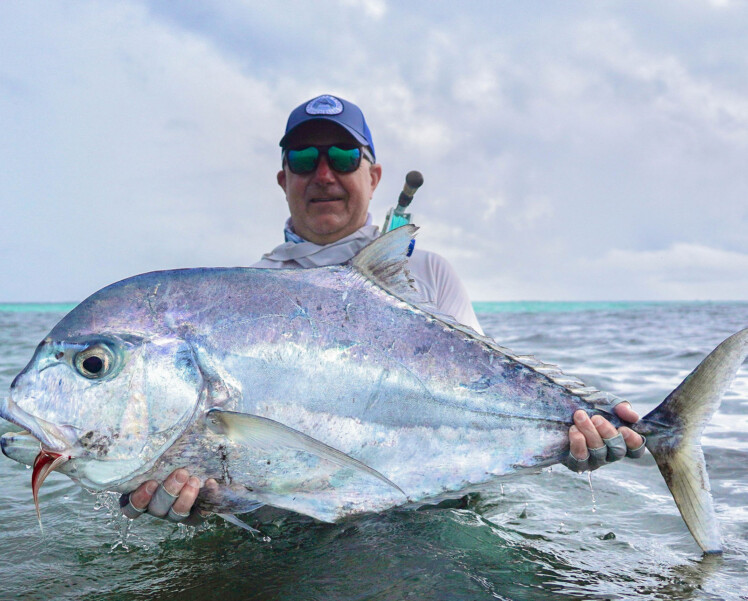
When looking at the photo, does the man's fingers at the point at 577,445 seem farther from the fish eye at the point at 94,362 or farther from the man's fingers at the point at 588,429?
the fish eye at the point at 94,362

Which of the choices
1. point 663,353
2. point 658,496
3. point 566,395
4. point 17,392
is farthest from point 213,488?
point 663,353

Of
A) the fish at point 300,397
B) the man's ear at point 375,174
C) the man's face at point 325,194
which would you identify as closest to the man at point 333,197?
the man's face at point 325,194

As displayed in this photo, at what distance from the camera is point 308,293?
2215 millimetres

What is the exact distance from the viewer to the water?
241cm

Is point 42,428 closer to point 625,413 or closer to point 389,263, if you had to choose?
point 389,263

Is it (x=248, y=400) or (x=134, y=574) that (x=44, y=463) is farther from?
(x=134, y=574)

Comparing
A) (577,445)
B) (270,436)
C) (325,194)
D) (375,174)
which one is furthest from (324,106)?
(577,445)

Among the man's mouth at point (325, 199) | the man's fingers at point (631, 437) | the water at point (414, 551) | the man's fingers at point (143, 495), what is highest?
the man's mouth at point (325, 199)

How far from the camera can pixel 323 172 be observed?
370 cm

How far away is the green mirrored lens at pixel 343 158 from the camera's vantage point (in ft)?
12.1

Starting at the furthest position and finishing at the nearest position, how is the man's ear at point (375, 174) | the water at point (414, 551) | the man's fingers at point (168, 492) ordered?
the man's ear at point (375, 174)
the water at point (414, 551)
the man's fingers at point (168, 492)

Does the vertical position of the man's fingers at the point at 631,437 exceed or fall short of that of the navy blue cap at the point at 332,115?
it falls short

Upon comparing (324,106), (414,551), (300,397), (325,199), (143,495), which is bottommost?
(414,551)

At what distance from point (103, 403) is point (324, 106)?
2346 millimetres
